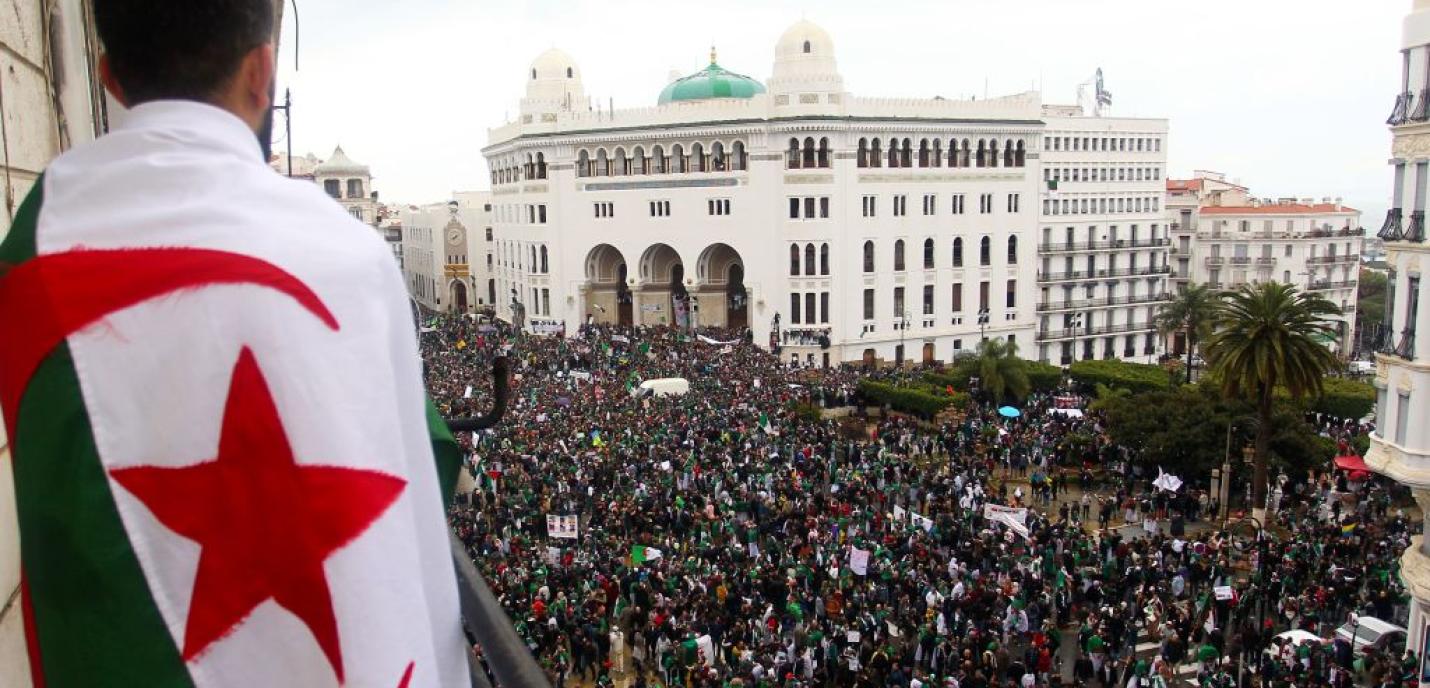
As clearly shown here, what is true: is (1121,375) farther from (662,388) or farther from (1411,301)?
(1411,301)

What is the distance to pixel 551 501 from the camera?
2314 centimetres

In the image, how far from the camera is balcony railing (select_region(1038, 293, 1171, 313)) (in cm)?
6166

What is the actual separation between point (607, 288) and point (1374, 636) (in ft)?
155

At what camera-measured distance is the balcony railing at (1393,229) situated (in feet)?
61.0

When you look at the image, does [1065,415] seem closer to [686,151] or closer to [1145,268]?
[686,151]

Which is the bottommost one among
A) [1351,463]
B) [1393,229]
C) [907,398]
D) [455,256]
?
[907,398]

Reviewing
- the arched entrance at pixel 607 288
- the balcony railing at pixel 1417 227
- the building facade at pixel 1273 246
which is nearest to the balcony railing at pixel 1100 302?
the building facade at pixel 1273 246

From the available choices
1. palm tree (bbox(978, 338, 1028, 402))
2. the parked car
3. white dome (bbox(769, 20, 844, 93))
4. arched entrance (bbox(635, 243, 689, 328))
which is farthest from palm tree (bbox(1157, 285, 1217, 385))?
the parked car

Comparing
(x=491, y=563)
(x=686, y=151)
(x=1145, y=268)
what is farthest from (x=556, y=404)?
(x=1145, y=268)

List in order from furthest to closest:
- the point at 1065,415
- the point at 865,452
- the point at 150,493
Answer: the point at 1065,415 → the point at 865,452 → the point at 150,493

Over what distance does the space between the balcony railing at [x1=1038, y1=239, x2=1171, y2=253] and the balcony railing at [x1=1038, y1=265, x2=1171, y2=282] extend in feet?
3.96

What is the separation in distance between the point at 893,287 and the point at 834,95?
9.54 meters

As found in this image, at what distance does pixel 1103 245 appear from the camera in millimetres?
63969

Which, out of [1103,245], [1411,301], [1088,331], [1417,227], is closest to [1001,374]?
[1411,301]
